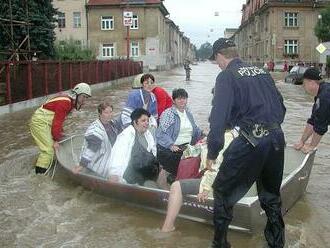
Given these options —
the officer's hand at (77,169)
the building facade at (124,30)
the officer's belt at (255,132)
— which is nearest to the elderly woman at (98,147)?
the officer's hand at (77,169)

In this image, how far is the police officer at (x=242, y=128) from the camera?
186 inches

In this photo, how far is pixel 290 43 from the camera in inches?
2463

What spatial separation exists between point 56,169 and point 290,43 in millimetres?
56974

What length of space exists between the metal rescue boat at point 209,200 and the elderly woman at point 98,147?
13 centimetres

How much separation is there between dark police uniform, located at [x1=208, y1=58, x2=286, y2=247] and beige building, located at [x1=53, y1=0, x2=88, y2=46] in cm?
5942

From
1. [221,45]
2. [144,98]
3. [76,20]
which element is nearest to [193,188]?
[221,45]

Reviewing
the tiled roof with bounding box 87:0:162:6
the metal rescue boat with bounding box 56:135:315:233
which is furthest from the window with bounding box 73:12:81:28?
Result: the metal rescue boat with bounding box 56:135:315:233

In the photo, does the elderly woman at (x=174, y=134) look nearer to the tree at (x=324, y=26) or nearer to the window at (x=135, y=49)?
the tree at (x=324, y=26)

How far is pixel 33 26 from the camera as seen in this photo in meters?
28.1

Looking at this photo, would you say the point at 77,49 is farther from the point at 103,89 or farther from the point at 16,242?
the point at 16,242

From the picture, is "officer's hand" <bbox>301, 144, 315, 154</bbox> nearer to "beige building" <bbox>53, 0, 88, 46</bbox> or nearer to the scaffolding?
the scaffolding

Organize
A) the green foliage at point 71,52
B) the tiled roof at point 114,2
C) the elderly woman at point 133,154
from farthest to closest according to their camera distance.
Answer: the tiled roof at point 114,2 < the green foliage at point 71,52 < the elderly woman at point 133,154

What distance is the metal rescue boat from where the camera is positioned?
225 inches

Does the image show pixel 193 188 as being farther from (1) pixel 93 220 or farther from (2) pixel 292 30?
(2) pixel 292 30
